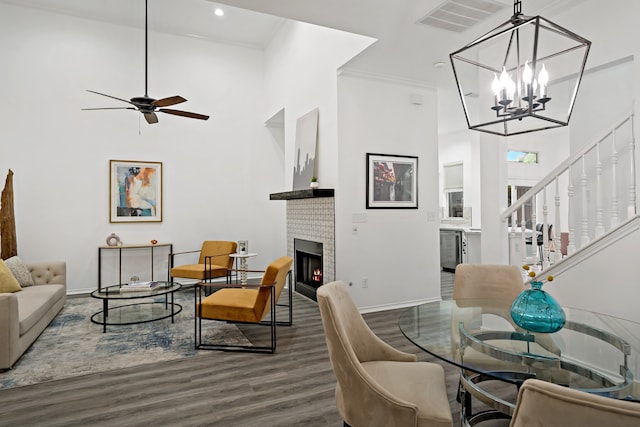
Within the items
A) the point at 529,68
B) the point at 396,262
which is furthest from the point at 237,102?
the point at 529,68

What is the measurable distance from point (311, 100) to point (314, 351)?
362 cm

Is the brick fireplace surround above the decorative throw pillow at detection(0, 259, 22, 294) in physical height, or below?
above

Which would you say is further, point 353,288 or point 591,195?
point 353,288

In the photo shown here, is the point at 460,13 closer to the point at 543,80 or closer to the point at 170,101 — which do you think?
the point at 543,80

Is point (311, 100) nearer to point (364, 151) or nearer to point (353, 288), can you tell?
point (364, 151)

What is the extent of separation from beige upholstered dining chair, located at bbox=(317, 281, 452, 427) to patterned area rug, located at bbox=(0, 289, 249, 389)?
7.29 ft

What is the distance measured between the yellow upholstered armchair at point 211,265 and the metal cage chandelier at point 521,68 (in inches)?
167

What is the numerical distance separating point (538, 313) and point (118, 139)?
6682 mm

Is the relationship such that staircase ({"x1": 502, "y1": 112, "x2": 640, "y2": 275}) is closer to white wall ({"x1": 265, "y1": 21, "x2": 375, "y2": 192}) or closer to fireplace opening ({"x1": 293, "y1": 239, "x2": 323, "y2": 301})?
white wall ({"x1": 265, "y1": 21, "x2": 375, "y2": 192})

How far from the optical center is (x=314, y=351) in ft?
12.0

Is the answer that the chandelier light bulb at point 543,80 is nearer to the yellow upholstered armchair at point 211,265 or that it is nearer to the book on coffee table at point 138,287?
the book on coffee table at point 138,287

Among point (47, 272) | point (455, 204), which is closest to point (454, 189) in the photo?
point (455, 204)

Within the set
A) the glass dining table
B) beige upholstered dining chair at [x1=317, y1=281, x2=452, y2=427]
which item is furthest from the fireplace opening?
beige upholstered dining chair at [x1=317, y1=281, x2=452, y2=427]

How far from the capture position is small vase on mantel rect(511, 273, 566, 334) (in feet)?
6.27
